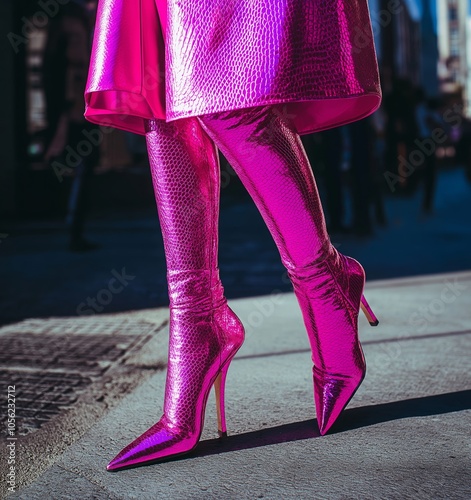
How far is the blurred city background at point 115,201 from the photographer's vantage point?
15.5ft

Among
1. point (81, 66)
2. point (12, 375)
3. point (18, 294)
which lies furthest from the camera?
point (81, 66)

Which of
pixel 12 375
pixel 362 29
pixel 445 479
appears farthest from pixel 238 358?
pixel 362 29

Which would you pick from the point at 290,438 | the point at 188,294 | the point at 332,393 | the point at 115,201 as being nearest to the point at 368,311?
the point at 332,393

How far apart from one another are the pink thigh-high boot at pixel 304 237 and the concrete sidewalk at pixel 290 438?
17 cm

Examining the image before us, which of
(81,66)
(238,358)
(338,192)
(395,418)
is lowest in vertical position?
(338,192)

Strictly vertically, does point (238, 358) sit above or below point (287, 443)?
below

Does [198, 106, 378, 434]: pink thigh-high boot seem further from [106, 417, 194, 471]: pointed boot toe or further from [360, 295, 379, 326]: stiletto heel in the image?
[106, 417, 194, 471]: pointed boot toe

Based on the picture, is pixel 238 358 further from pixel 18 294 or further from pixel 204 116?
pixel 18 294

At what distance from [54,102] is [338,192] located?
15.7ft

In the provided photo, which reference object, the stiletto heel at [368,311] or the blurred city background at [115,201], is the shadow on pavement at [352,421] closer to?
the stiletto heel at [368,311]

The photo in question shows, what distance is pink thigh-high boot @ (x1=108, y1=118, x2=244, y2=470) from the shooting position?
153cm

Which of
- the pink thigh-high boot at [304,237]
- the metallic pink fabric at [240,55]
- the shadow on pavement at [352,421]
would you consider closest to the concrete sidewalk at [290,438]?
the shadow on pavement at [352,421]

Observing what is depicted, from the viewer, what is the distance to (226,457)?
156 centimetres

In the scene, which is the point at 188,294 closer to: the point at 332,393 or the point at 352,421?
the point at 332,393
